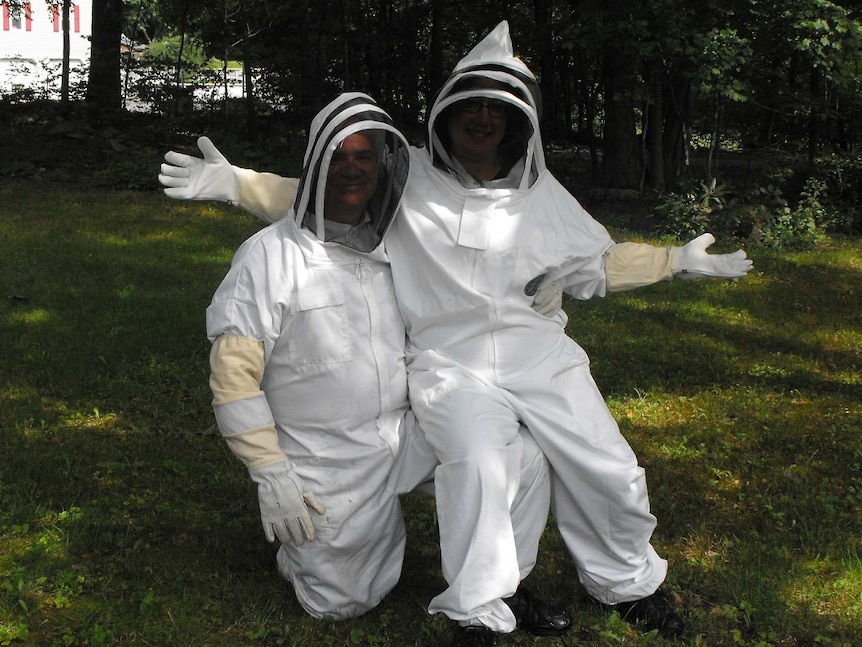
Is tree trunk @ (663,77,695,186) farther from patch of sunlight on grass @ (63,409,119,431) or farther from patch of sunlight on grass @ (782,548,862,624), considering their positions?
Result: patch of sunlight on grass @ (782,548,862,624)

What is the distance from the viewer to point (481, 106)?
356 centimetres

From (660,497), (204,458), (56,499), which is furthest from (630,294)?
(56,499)

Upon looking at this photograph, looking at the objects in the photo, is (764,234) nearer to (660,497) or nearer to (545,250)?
(660,497)

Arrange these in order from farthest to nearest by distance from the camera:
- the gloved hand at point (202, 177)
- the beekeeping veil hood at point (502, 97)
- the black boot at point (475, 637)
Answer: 1. the gloved hand at point (202, 177)
2. the beekeeping veil hood at point (502, 97)
3. the black boot at point (475, 637)

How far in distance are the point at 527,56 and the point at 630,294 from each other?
28.8 feet

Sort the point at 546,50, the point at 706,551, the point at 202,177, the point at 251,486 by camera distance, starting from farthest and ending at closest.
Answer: the point at 546,50 → the point at 251,486 → the point at 706,551 → the point at 202,177

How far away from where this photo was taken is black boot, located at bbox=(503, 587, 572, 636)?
3.49 m

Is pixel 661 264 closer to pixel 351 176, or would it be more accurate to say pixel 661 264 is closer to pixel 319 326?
pixel 351 176

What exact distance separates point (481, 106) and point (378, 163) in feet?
1.40

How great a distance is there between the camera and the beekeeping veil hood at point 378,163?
132 inches

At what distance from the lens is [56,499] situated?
4.45m

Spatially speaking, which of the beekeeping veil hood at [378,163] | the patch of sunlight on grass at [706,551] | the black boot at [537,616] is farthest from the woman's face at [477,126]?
the patch of sunlight on grass at [706,551]

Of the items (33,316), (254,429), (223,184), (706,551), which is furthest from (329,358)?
(33,316)

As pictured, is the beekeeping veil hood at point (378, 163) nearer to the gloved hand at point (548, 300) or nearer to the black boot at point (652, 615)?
the gloved hand at point (548, 300)
